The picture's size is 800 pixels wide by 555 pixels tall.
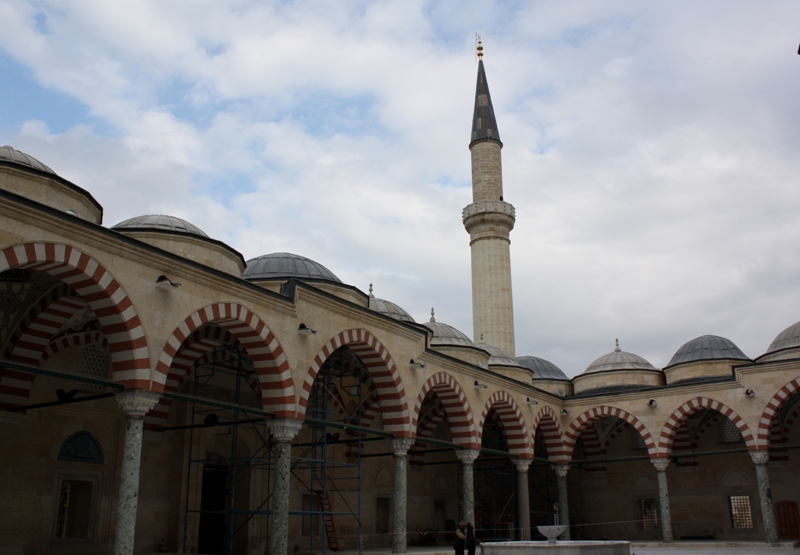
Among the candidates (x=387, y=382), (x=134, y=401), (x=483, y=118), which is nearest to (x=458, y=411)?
(x=387, y=382)

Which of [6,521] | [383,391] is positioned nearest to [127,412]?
[6,521]

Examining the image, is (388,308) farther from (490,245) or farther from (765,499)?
(765,499)

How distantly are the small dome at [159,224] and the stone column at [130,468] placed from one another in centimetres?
500

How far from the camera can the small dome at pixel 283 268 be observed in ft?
56.7

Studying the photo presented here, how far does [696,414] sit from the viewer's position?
23625 millimetres

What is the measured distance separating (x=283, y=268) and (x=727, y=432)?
1506cm

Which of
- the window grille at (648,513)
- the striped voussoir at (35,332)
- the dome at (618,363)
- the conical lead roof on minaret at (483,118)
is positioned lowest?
the window grille at (648,513)

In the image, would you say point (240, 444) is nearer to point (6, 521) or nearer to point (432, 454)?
point (6, 521)

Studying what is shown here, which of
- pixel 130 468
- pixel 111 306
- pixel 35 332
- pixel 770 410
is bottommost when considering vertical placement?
pixel 130 468

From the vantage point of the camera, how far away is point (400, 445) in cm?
1575

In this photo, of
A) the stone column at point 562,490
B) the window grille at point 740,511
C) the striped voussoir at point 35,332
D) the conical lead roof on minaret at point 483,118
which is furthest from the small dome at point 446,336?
the striped voussoir at point 35,332

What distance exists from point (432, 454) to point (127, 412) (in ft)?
46.2

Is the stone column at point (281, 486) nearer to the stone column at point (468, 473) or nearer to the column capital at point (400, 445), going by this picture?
the column capital at point (400, 445)

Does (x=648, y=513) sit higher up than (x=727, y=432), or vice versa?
(x=727, y=432)
